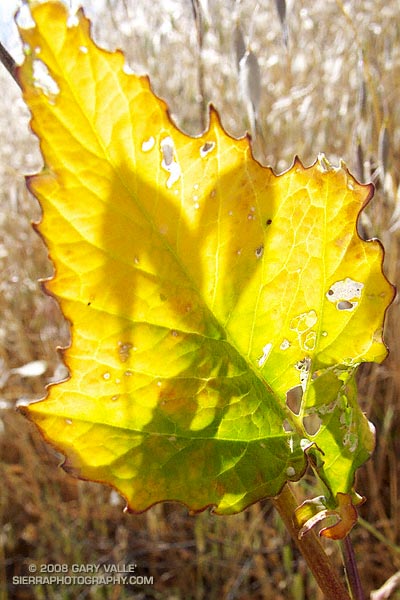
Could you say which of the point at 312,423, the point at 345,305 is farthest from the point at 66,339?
the point at 345,305

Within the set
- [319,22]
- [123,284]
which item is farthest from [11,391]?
[123,284]

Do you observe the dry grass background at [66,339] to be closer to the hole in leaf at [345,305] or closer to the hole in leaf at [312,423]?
the hole in leaf at [312,423]

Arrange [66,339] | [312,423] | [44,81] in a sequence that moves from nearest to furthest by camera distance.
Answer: [44,81] → [312,423] → [66,339]

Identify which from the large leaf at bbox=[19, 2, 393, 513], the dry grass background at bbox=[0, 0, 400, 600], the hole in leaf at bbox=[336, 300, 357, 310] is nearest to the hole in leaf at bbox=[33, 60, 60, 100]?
the large leaf at bbox=[19, 2, 393, 513]

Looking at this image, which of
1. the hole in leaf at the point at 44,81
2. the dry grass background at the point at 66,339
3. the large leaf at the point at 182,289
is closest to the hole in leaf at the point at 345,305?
the large leaf at the point at 182,289

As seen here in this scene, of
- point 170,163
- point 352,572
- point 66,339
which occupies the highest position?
point 170,163

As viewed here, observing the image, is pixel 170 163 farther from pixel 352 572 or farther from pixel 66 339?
pixel 66 339

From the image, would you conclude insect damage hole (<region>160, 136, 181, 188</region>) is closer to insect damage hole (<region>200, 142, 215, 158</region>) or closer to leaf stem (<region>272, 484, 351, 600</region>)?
insect damage hole (<region>200, 142, 215, 158</region>)

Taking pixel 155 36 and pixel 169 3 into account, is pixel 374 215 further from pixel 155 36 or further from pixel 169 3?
pixel 155 36
